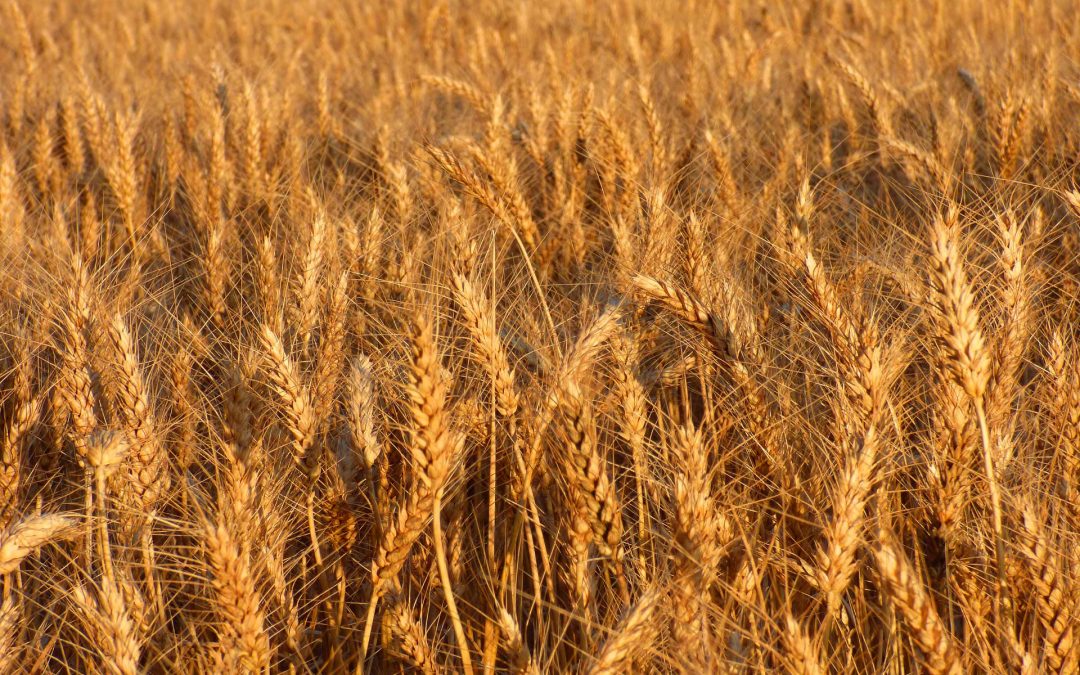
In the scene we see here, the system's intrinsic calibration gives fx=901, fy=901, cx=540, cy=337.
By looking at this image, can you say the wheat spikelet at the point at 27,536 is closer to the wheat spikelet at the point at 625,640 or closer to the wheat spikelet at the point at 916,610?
the wheat spikelet at the point at 625,640

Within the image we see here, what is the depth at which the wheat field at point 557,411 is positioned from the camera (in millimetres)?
1347

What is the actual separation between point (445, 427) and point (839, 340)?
2.11 feet

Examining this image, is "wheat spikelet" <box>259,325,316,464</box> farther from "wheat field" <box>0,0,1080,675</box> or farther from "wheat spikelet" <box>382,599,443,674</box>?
"wheat spikelet" <box>382,599,443,674</box>

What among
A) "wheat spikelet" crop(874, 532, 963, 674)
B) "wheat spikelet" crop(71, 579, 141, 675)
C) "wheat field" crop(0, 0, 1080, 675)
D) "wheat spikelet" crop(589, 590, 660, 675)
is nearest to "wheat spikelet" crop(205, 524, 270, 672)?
"wheat field" crop(0, 0, 1080, 675)

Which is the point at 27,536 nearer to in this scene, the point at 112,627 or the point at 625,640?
the point at 112,627

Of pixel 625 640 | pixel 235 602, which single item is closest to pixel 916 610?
pixel 625 640

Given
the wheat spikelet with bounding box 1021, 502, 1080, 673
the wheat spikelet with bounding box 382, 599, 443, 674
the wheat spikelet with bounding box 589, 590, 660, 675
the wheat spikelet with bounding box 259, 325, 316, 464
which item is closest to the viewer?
the wheat spikelet with bounding box 589, 590, 660, 675

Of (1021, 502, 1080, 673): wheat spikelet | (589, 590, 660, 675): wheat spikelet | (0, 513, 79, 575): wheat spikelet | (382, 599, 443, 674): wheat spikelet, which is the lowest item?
(382, 599, 443, 674): wheat spikelet

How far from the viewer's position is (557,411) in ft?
4.89

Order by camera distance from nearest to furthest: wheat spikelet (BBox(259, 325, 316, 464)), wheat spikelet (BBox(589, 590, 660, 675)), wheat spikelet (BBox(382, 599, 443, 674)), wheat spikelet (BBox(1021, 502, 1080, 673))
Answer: wheat spikelet (BBox(589, 590, 660, 675)) → wheat spikelet (BBox(1021, 502, 1080, 673)) → wheat spikelet (BBox(382, 599, 443, 674)) → wheat spikelet (BBox(259, 325, 316, 464))

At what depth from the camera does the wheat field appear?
4.42 feet

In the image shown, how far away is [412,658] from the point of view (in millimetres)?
1448

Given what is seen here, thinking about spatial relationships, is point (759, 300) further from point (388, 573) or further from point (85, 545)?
point (85, 545)

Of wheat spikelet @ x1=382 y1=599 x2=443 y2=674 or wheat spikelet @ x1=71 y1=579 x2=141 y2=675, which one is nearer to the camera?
wheat spikelet @ x1=71 y1=579 x2=141 y2=675
